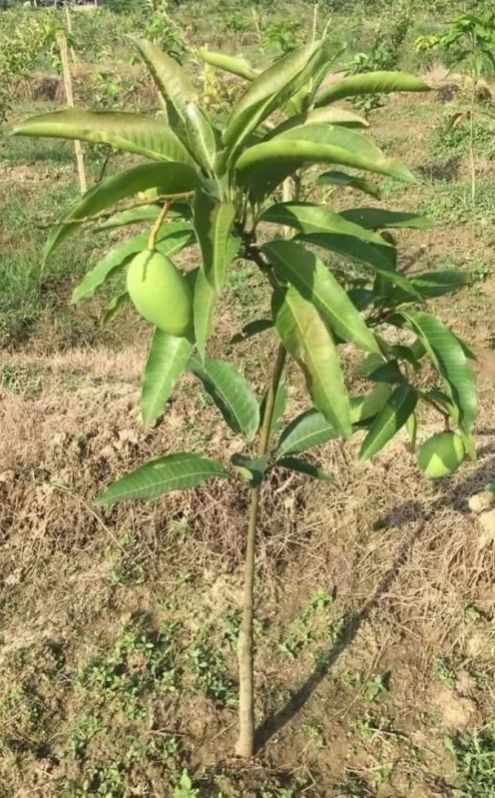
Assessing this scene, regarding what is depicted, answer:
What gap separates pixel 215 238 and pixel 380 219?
15.5 inches

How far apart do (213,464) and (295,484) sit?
110 cm

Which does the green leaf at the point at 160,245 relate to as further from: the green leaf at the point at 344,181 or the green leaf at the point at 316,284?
the green leaf at the point at 344,181

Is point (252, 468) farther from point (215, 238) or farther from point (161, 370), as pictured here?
point (215, 238)

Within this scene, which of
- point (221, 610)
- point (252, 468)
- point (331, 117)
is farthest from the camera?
point (221, 610)

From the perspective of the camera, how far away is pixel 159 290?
1.01 meters

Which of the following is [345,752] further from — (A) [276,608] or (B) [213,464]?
(B) [213,464]

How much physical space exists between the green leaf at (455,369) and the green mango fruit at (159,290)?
0.47 meters

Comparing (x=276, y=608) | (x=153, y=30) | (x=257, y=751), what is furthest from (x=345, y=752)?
(x=153, y=30)

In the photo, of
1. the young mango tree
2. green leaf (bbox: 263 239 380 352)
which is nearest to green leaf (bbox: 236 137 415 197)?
the young mango tree

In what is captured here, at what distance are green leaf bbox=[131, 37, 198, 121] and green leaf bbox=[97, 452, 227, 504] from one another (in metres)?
0.67

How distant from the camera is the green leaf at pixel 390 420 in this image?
1494 mm

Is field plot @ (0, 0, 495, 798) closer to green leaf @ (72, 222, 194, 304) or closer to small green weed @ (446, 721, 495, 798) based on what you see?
small green weed @ (446, 721, 495, 798)

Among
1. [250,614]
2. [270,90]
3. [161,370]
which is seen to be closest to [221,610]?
[250,614]

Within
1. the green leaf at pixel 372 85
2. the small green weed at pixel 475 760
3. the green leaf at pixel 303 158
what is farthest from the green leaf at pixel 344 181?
the small green weed at pixel 475 760
